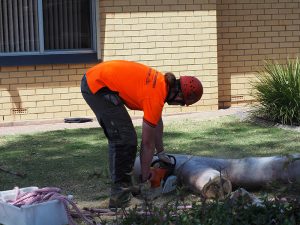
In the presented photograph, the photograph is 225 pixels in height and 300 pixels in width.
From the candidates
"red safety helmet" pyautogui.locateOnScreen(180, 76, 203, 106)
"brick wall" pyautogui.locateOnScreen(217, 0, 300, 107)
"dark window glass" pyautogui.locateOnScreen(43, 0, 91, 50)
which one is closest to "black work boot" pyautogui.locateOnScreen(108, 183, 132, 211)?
"red safety helmet" pyautogui.locateOnScreen(180, 76, 203, 106)

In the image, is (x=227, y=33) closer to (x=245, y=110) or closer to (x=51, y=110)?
(x=245, y=110)

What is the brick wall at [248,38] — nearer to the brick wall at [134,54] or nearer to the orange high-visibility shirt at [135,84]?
the brick wall at [134,54]

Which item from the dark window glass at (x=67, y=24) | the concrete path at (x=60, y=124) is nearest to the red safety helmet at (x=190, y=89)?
the concrete path at (x=60, y=124)

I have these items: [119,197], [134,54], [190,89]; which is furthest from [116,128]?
[134,54]

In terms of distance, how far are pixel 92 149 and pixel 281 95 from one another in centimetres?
319

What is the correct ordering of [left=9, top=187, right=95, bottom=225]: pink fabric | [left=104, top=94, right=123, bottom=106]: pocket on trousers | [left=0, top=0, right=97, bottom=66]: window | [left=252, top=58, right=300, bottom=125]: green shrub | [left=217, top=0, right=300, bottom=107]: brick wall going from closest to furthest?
[left=9, top=187, right=95, bottom=225]: pink fabric < [left=104, top=94, right=123, bottom=106]: pocket on trousers < [left=252, top=58, right=300, bottom=125]: green shrub < [left=0, top=0, right=97, bottom=66]: window < [left=217, top=0, right=300, bottom=107]: brick wall

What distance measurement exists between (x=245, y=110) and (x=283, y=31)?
6.15 feet

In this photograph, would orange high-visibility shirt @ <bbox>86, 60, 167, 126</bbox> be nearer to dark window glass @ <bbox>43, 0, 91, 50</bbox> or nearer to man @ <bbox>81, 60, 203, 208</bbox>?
man @ <bbox>81, 60, 203, 208</bbox>

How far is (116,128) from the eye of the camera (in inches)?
247

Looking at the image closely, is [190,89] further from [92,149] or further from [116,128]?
[92,149]

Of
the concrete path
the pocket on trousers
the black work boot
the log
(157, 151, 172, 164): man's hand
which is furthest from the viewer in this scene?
the concrete path

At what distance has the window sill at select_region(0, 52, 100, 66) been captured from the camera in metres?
11.3

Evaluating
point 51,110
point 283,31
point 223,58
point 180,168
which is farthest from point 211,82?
point 180,168

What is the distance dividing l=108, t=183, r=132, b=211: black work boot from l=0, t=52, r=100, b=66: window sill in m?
5.48
